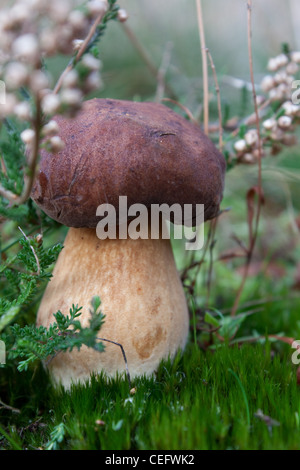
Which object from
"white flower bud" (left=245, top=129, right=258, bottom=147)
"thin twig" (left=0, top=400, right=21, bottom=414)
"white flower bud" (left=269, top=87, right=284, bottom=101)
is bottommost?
"thin twig" (left=0, top=400, right=21, bottom=414)

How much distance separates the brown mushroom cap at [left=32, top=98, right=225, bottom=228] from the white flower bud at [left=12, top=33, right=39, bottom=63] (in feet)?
1.68

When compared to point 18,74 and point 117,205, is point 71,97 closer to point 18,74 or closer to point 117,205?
point 18,74

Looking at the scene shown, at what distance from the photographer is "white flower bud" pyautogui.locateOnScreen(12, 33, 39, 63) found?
0.69 meters

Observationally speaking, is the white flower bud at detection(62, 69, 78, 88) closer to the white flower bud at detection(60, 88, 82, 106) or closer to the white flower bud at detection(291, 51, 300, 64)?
the white flower bud at detection(60, 88, 82, 106)

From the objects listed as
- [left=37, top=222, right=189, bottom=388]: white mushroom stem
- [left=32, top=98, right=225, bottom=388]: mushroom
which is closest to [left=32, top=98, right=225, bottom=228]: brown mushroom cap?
[left=32, top=98, right=225, bottom=388]: mushroom

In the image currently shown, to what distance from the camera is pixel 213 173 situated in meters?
1.37

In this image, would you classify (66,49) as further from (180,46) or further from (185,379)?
(180,46)

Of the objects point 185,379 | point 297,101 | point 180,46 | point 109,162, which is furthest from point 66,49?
point 180,46

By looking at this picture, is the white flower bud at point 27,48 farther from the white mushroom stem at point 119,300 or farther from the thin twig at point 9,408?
the thin twig at point 9,408

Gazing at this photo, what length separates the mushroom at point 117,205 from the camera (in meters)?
1.22

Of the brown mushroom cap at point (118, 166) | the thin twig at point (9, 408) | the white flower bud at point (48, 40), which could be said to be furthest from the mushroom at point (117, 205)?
the white flower bud at point (48, 40)

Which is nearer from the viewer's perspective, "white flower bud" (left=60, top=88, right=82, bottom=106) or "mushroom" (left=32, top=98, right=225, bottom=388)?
"white flower bud" (left=60, top=88, right=82, bottom=106)

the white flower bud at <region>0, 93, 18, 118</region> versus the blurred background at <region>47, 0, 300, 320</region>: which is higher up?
the blurred background at <region>47, 0, 300, 320</region>
